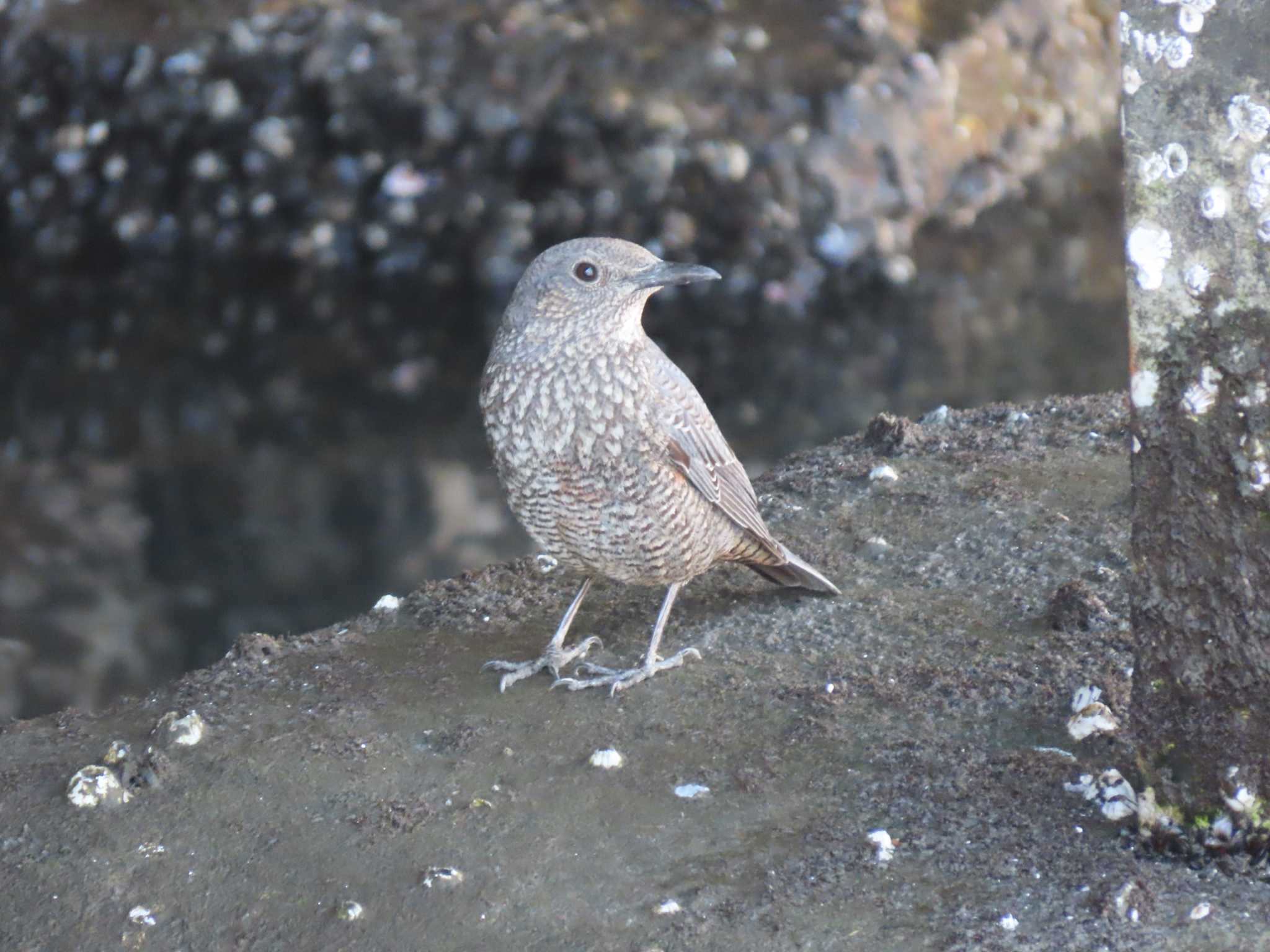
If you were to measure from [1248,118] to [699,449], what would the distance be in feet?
5.02

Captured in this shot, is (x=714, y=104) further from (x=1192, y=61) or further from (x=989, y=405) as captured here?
(x=1192, y=61)

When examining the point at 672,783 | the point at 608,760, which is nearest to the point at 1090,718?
the point at 672,783

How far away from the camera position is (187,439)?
6152mm

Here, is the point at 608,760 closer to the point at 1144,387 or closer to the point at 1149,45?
the point at 1144,387

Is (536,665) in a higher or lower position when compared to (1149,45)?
→ lower

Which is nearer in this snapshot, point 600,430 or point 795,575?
point 600,430

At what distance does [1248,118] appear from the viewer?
2.10 m

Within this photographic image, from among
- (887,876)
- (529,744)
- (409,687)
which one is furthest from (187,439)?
(887,876)

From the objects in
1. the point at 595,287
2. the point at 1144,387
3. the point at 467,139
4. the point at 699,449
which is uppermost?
the point at 1144,387

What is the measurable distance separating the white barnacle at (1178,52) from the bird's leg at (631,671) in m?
1.73

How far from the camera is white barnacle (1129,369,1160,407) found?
2.27m

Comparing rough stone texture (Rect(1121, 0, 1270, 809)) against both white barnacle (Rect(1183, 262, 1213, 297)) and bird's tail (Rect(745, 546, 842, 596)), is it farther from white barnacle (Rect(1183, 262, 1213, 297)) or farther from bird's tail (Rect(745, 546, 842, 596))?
bird's tail (Rect(745, 546, 842, 596))

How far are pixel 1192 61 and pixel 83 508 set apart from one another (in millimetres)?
4794

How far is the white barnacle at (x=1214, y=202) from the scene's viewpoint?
2148mm
